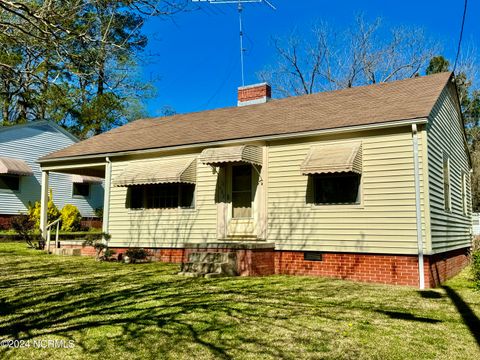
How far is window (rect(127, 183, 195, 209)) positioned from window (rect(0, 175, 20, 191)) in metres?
11.5

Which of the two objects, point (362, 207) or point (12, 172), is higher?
point (12, 172)

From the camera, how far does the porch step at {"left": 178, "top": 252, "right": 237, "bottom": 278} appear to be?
1005 centimetres

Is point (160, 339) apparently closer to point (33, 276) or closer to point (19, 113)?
point (33, 276)

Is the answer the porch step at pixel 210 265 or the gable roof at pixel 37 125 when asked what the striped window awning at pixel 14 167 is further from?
the porch step at pixel 210 265

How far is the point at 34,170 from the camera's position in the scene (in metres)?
23.4

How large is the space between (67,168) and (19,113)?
20501mm

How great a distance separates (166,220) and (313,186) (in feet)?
15.0

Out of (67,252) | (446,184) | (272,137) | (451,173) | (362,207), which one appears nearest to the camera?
(362,207)

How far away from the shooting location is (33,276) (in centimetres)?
953

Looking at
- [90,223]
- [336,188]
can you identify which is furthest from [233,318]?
[90,223]

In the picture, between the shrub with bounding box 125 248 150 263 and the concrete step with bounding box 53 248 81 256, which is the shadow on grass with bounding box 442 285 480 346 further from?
the concrete step with bounding box 53 248 81 256

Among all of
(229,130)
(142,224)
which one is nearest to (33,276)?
(142,224)

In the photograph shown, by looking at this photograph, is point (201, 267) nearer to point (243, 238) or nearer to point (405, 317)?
point (243, 238)

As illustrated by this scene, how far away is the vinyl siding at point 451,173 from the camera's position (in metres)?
9.91
